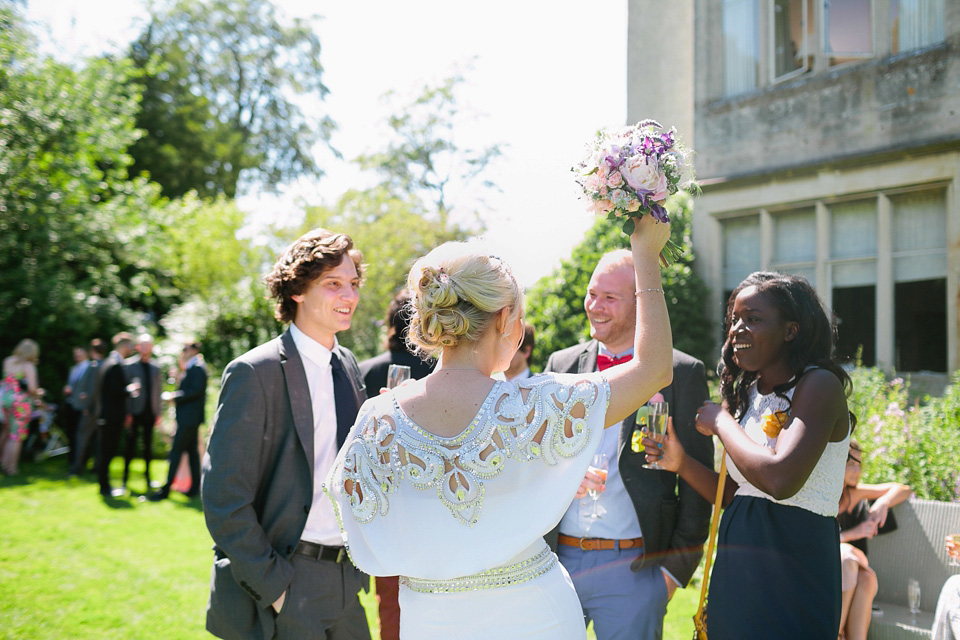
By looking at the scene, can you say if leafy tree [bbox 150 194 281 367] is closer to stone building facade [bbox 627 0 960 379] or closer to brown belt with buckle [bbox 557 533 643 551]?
stone building facade [bbox 627 0 960 379]

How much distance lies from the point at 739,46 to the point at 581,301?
17.3 ft

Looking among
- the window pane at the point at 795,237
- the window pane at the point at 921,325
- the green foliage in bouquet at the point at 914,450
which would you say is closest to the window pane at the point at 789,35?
the window pane at the point at 795,237

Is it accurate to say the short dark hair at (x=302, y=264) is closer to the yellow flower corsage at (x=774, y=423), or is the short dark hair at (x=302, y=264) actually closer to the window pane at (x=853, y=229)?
the yellow flower corsage at (x=774, y=423)

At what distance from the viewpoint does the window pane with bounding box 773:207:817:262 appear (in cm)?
1171

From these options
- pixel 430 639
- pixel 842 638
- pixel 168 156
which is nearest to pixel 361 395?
pixel 430 639

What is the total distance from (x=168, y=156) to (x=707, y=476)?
28.6 m

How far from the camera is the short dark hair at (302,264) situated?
3.58m

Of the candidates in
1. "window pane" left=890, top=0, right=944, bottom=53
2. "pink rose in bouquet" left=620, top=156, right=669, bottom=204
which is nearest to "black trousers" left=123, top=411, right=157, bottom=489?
"pink rose in bouquet" left=620, top=156, right=669, bottom=204

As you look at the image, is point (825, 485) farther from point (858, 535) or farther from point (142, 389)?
point (142, 389)

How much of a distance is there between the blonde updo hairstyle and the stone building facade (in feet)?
30.6

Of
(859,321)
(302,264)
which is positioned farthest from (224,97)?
(302,264)

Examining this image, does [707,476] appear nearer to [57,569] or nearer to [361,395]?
[361,395]

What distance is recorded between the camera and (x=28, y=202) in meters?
16.7

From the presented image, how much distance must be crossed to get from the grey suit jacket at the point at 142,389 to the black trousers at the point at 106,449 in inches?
13.0
